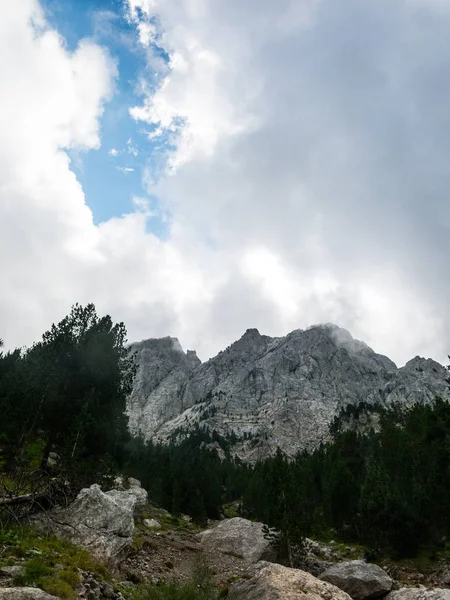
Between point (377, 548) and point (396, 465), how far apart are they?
74.3 ft

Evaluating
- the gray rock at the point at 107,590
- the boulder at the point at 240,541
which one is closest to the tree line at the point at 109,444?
the boulder at the point at 240,541

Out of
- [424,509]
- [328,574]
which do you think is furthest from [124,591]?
[424,509]

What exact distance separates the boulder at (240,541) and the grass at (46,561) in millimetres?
24548

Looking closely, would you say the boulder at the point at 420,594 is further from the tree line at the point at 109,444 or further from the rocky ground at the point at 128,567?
the tree line at the point at 109,444

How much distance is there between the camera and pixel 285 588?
1347 centimetres

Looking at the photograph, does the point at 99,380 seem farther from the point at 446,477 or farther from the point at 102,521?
the point at 446,477

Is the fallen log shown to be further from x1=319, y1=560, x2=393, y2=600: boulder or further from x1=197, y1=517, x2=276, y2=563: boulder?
x1=197, y1=517, x2=276, y2=563: boulder

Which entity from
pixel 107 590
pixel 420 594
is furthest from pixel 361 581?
pixel 107 590

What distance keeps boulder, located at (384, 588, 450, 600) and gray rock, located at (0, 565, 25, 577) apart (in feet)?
59.7

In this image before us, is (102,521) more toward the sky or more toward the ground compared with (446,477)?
more toward the ground

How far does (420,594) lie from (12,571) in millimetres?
20401

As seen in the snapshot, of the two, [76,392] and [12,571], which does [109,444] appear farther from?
[12,571]

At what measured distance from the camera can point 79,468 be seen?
31.6 metres

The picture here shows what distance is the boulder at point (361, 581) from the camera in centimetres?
2420
